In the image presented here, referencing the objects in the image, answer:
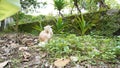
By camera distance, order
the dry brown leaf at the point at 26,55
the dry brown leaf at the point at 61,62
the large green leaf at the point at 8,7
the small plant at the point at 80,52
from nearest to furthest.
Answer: the large green leaf at the point at 8,7 < the dry brown leaf at the point at 61,62 < the small plant at the point at 80,52 < the dry brown leaf at the point at 26,55

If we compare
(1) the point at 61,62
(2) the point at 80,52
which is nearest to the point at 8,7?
(1) the point at 61,62

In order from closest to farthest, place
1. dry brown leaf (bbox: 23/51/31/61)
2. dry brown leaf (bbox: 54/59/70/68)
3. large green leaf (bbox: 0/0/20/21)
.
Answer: large green leaf (bbox: 0/0/20/21)
dry brown leaf (bbox: 54/59/70/68)
dry brown leaf (bbox: 23/51/31/61)

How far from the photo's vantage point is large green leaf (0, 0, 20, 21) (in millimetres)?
299

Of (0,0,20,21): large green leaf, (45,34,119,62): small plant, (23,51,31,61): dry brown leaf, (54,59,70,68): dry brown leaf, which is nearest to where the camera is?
(0,0,20,21): large green leaf

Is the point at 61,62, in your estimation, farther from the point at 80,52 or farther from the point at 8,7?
the point at 8,7

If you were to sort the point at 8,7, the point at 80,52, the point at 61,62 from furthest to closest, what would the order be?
1. the point at 80,52
2. the point at 61,62
3. the point at 8,7

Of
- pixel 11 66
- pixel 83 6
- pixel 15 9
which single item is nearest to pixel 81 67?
pixel 11 66

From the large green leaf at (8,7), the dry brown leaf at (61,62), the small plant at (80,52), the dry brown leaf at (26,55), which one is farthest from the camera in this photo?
the dry brown leaf at (26,55)

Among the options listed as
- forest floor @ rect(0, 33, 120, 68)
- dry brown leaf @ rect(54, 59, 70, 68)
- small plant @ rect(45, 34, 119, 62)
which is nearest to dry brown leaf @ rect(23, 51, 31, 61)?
forest floor @ rect(0, 33, 120, 68)

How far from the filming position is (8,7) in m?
0.30

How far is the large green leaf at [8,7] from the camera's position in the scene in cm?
30

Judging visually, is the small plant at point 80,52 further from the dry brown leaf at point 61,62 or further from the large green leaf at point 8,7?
the large green leaf at point 8,7

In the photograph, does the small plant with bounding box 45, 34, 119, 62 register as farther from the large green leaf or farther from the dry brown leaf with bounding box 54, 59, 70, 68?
the large green leaf

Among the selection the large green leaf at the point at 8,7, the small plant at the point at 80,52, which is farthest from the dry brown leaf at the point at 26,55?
the large green leaf at the point at 8,7
